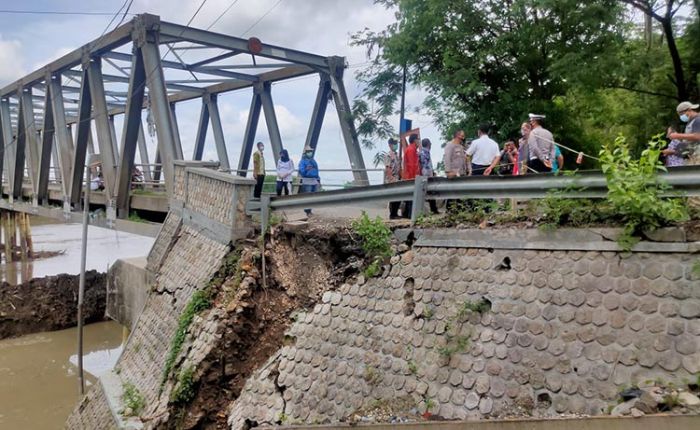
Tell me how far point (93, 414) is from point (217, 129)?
16488mm

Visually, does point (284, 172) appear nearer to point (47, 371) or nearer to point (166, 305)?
point (166, 305)

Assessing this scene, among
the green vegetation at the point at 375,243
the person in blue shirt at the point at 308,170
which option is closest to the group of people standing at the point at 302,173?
the person in blue shirt at the point at 308,170

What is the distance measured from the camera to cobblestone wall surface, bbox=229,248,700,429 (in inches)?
149

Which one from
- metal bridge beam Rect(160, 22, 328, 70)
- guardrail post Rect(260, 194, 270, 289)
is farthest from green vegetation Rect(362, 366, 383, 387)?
metal bridge beam Rect(160, 22, 328, 70)

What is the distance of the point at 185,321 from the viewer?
295 inches

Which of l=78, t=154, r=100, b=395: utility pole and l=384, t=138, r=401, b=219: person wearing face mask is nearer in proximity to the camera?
l=384, t=138, r=401, b=219: person wearing face mask

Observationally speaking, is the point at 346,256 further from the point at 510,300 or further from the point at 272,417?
the point at 510,300

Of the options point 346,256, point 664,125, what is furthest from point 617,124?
point 346,256

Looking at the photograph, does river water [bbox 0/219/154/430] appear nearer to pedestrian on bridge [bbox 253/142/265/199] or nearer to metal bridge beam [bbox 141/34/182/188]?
metal bridge beam [bbox 141/34/182/188]

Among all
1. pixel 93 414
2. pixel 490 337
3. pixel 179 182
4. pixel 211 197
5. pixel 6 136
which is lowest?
pixel 93 414

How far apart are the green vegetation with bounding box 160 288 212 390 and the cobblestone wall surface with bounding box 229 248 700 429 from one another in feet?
5.46

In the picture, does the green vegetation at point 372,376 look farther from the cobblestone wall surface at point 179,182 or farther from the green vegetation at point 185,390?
the cobblestone wall surface at point 179,182

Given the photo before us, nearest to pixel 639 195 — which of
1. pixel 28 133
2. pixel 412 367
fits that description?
pixel 412 367

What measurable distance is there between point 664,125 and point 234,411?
12885mm
